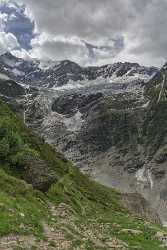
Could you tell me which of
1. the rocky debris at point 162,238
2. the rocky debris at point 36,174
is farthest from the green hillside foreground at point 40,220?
the rocky debris at point 162,238

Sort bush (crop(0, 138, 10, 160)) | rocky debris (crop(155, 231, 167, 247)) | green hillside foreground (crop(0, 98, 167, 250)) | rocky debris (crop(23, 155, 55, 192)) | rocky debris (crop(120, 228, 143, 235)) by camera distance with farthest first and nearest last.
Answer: bush (crop(0, 138, 10, 160)), rocky debris (crop(23, 155, 55, 192)), rocky debris (crop(120, 228, 143, 235)), rocky debris (crop(155, 231, 167, 247)), green hillside foreground (crop(0, 98, 167, 250))

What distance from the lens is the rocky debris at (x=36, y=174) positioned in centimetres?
6147

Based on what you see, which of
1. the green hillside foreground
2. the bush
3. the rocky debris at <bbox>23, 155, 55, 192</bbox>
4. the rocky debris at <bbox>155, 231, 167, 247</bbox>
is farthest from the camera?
the bush

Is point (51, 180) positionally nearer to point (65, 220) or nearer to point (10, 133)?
point (10, 133)

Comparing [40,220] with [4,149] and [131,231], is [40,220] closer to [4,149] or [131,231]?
[131,231]

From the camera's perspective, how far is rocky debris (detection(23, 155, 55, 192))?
202 feet

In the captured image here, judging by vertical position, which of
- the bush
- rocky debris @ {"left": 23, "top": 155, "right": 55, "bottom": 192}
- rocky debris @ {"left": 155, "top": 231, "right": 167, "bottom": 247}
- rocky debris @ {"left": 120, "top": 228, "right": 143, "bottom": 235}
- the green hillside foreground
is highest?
the bush

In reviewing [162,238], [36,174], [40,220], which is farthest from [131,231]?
[36,174]

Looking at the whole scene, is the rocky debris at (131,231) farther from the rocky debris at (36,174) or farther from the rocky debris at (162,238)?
the rocky debris at (36,174)

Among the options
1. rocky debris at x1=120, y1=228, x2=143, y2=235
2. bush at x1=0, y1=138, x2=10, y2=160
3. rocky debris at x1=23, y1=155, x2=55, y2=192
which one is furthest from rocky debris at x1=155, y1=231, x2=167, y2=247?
bush at x1=0, y1=138, x2=10, y2=160

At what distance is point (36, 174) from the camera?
6253cm

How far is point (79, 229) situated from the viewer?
46594 mm

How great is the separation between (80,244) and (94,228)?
10693mm

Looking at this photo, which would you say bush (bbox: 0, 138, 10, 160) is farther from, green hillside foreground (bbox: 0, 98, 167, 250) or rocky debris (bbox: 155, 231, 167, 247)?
rocky debris (bbox: 155, 231, 167, 247)
